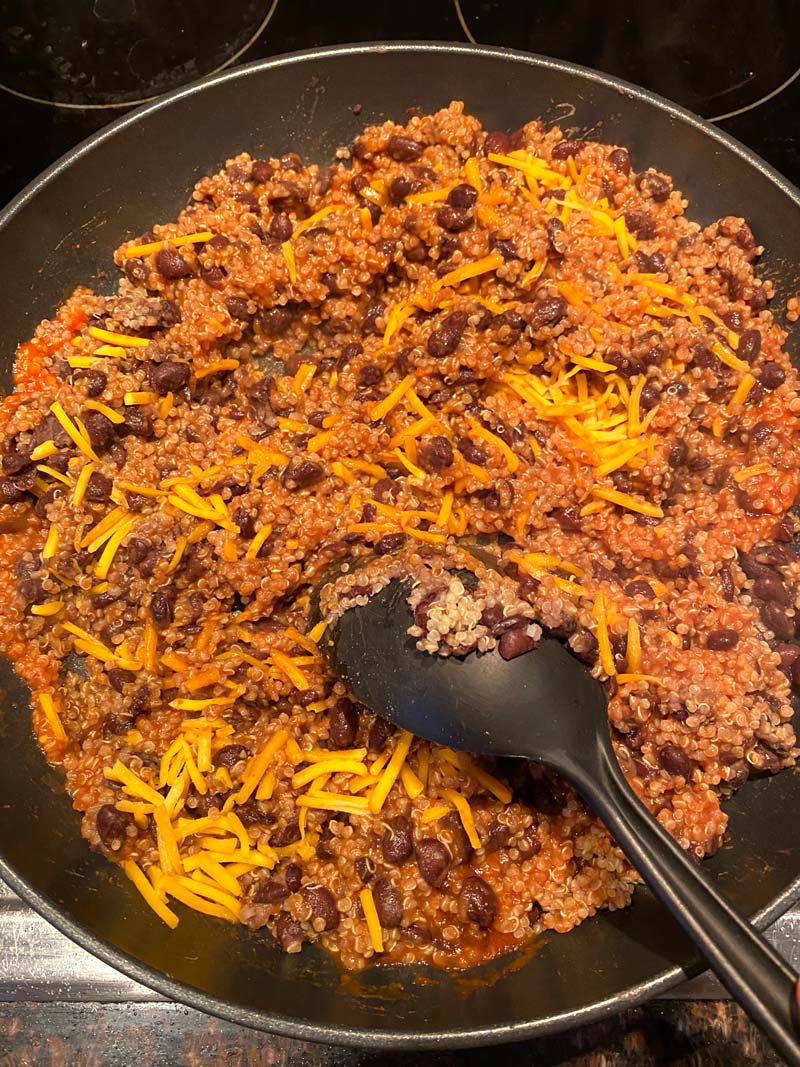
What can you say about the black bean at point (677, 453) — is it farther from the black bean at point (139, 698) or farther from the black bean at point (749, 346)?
the black bean at point (139, 698)

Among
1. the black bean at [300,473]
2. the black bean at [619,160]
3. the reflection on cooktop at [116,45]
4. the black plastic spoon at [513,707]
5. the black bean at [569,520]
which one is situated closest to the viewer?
the black plastic spoon at [513,707]

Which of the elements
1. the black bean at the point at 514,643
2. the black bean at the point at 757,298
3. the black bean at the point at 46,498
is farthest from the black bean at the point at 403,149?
the black bean at the point at 514,643

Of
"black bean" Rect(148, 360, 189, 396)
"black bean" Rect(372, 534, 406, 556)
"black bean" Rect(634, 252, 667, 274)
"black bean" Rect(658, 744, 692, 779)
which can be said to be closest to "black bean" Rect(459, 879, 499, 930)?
"black bean" Rect(658, 744, 692, 779)

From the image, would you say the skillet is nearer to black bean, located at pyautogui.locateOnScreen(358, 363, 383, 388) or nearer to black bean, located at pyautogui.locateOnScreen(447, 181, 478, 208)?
black bean, located at pyautogui.locateOnScreen(447, 181, 478, 208)

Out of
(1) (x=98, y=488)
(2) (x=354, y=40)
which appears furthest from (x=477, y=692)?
(2) (x=354, y=40)

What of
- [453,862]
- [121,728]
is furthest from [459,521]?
[121,728]

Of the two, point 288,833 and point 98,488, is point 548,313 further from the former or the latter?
point 288,833

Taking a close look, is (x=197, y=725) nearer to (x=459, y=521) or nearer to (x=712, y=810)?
(x=459, y=521)
